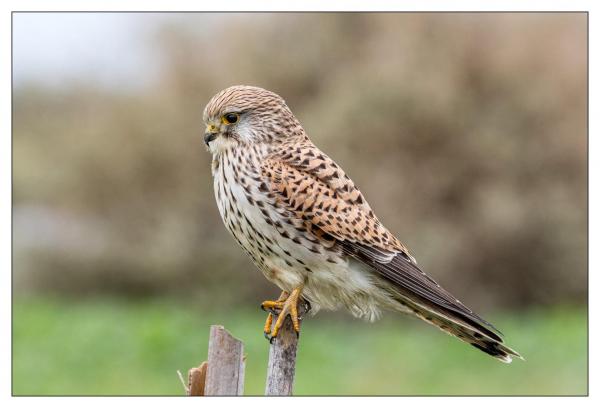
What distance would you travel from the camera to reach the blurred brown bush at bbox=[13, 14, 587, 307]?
11078 mm

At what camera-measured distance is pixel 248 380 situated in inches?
338

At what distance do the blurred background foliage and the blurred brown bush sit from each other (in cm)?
2

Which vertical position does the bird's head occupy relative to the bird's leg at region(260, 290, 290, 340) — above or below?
above

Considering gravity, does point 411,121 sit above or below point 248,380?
above

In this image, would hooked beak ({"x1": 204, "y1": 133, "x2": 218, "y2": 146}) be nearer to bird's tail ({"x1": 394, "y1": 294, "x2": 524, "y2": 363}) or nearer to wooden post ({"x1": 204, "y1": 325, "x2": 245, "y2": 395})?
wooden post ({"x1": 204, "y1": 325, "x2": 245, "y2": 395})

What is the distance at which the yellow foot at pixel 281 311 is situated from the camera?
13.7 feet

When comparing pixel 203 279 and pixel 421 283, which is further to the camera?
pixel 203 279

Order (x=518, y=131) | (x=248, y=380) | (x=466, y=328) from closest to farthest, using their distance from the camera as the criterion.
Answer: (x=466, y=328) < (x=248, y=380) < (x=518, y=131)

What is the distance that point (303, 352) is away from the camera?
9.68 meters

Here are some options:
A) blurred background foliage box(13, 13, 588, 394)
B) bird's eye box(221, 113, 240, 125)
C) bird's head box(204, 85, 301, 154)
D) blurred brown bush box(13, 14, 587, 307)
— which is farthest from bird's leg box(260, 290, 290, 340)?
blurred brown bush box(13, 14, 587, 307)

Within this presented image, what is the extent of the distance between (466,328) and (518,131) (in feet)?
24.0

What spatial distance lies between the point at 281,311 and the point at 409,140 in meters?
7.25

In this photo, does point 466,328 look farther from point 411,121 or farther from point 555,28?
point 555,28

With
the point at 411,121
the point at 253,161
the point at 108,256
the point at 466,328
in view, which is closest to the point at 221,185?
the point at 253,161
